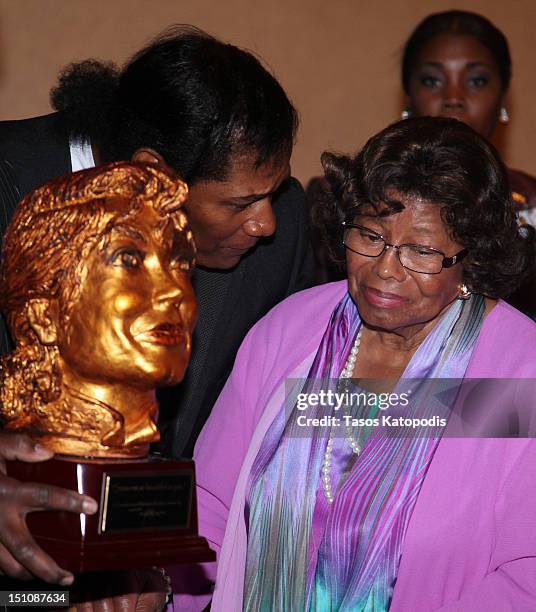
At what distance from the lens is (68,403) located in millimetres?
1497

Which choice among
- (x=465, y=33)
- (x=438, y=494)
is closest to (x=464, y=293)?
(x=438, y=494)

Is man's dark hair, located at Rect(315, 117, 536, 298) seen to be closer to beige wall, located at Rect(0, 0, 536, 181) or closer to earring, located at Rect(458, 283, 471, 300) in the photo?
earring, located at Rect(458, 283, 471, 300)

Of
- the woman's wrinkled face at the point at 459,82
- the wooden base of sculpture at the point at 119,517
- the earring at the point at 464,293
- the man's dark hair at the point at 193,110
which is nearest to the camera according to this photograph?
the wooden base of sculpture at the point at 119,517

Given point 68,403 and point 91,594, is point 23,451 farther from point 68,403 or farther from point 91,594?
point 91,594

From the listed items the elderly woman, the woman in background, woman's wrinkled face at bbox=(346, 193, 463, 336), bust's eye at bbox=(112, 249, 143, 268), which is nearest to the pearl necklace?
the elderly woman

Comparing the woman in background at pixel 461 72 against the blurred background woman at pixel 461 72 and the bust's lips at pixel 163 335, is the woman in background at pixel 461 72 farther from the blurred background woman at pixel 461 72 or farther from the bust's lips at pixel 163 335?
the bust's lips at pixel 163 335

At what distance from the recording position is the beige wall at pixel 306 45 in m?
3.71

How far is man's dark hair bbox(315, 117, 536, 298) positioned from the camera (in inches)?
80.4

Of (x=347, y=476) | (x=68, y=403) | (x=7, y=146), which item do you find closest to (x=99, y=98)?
(x=7, y=146)

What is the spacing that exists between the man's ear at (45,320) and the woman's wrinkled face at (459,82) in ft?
7.84

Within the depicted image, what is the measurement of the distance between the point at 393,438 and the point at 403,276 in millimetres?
321

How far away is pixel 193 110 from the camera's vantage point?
1869 millimetres

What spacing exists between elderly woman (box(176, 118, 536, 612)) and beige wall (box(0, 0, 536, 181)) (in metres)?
1.81

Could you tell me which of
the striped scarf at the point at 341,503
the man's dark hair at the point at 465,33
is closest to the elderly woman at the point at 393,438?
the striped scarf at the point at 341,503
